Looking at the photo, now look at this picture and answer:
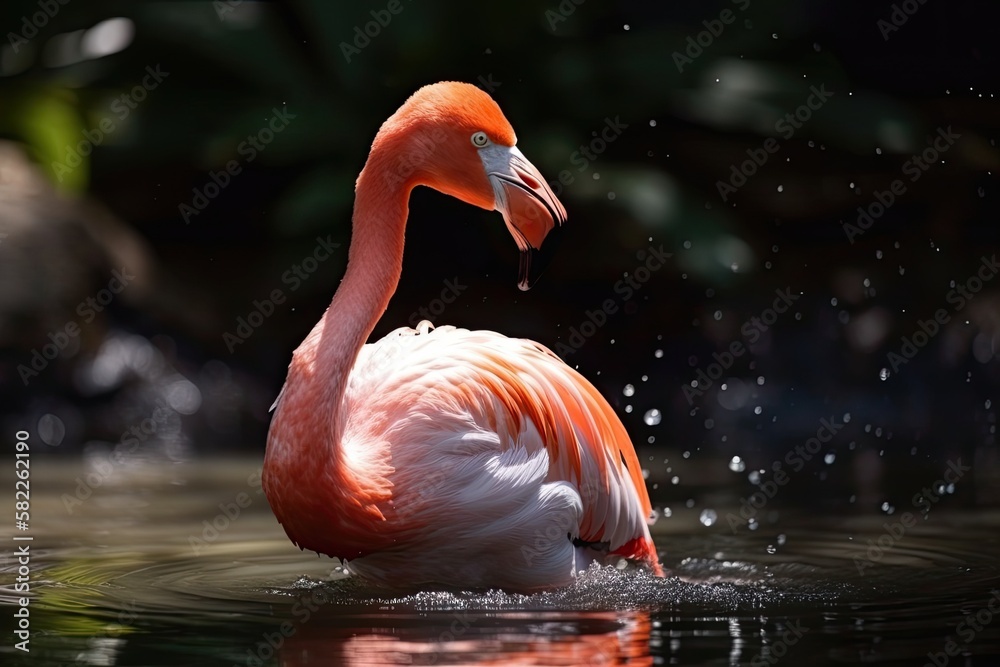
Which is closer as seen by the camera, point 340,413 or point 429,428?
point 340,413

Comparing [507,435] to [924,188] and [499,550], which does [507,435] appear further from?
[924,188]

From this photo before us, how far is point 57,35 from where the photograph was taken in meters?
9.78

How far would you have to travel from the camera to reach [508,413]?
426 cm

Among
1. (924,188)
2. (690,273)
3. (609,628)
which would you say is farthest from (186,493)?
(924,188)

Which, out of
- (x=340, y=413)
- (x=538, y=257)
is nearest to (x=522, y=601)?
(x=340, y=413)

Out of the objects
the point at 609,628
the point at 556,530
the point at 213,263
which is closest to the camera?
the point at 609,628

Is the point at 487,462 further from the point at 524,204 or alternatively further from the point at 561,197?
the point at 561,197

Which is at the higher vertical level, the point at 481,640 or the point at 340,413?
the point at 340,413

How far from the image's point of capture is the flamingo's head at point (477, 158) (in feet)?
13.2

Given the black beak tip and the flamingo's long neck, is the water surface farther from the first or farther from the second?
the black beak tip

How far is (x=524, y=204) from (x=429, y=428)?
700 mm

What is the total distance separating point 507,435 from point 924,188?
5.95 meters

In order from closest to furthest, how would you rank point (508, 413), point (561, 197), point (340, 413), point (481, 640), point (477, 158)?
point (481, 640)
point (340, 413)
point (477, 158)
point (508, 413)
point (561, 197)

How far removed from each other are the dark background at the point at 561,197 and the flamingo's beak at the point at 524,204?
4093 mm
